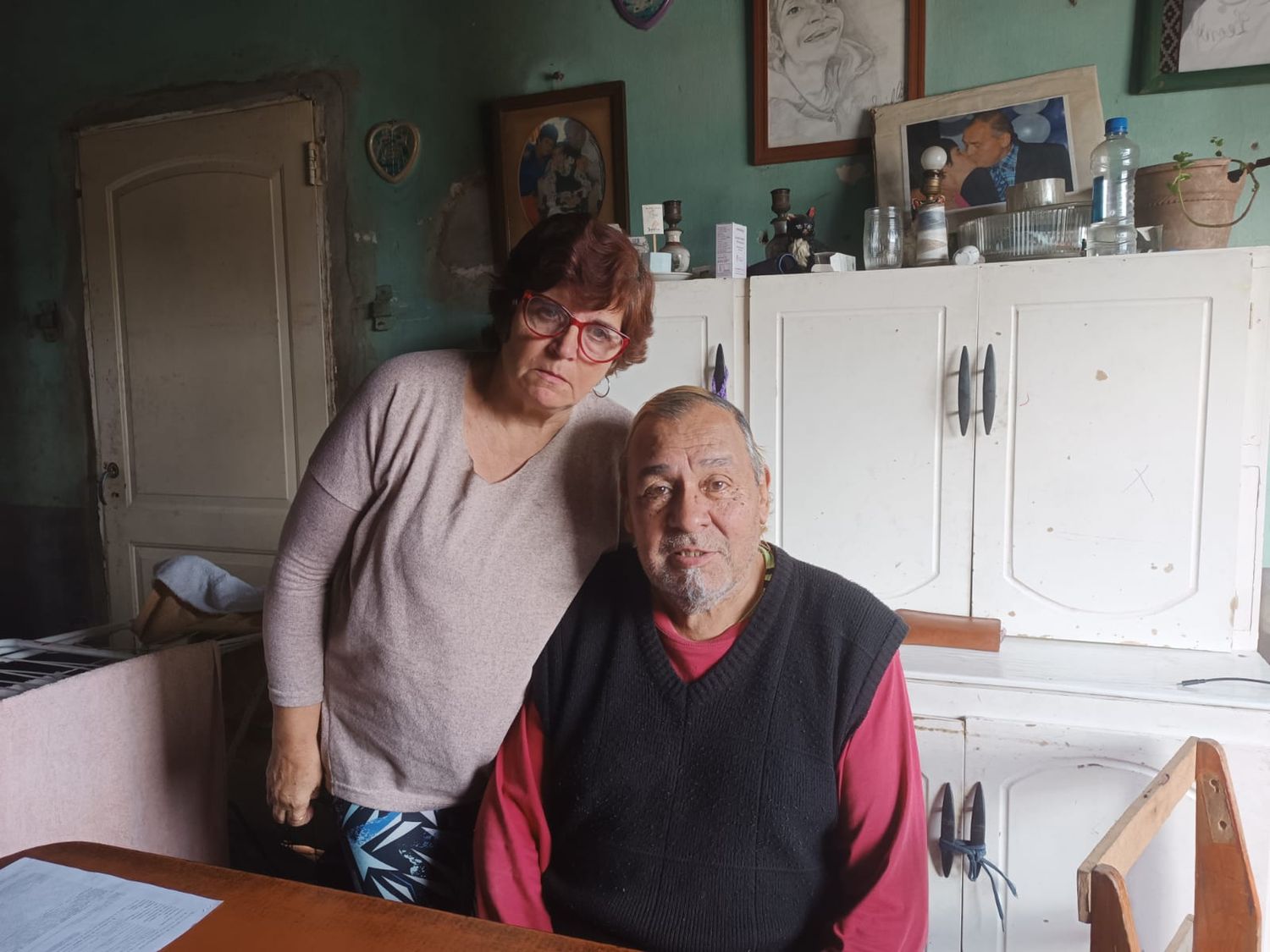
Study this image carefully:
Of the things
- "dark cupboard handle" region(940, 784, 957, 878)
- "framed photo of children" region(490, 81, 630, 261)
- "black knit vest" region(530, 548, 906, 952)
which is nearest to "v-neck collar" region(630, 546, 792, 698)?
"black knit vest" region(530, 548, 906, 952)

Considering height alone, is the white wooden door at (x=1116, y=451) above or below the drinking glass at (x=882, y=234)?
below

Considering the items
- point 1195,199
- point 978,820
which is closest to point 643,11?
point 1195,199

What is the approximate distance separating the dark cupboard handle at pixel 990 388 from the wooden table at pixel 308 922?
1318 millimetres

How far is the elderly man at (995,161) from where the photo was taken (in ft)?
6.66

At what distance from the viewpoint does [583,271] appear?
127 cm

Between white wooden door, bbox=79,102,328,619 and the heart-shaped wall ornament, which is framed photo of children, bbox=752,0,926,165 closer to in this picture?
the heart-shaped wall ornament

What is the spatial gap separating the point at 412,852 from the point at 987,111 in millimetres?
2003

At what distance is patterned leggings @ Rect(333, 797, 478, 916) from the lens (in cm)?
130

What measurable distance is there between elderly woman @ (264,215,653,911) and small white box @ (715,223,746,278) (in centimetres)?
74

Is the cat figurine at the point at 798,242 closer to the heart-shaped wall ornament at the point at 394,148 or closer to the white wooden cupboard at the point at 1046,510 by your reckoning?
the white wooden cupboard at the point at 1046,510

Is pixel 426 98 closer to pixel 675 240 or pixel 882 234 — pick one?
pixel 675 240

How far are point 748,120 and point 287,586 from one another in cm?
173

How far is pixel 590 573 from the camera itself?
1.34m

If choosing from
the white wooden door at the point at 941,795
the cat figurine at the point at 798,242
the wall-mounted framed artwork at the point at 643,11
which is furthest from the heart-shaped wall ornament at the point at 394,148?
the white wooden door at the point at 941,795
